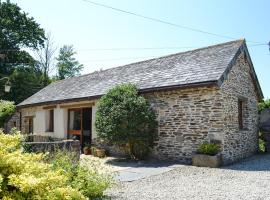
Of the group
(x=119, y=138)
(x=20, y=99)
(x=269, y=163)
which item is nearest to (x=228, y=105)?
(x=269, y=163)

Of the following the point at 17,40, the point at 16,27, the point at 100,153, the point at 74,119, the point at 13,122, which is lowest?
the point at 100,153

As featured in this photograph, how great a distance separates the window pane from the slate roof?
93cm

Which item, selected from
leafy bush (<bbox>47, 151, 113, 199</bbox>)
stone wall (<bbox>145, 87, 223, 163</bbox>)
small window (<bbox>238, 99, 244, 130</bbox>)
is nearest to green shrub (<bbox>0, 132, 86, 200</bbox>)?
leafy bush (<bbox>47, 151, 113, 199</bbox>)

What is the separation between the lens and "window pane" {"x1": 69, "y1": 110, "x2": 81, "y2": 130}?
17047 mm

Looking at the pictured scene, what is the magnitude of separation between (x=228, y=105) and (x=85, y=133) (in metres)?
7.97

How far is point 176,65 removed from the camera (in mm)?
14125

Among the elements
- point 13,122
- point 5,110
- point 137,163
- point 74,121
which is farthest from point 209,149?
point 13,122

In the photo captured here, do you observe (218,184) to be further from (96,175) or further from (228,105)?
(228,105)

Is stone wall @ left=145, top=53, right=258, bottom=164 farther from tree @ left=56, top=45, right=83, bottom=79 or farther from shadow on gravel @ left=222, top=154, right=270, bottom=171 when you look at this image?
tree @ left=56, top=45, right=83, bottom=79

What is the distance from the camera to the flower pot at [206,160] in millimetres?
10406

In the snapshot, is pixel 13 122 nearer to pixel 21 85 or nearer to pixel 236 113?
pixel 21 85

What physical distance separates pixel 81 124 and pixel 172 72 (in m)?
5.93

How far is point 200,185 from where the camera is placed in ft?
25.2

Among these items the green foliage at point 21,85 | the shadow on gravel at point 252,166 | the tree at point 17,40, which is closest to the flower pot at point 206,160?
the shadow on gravel at point 252,166
